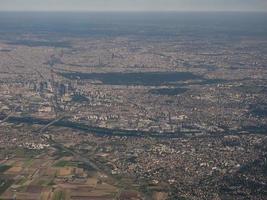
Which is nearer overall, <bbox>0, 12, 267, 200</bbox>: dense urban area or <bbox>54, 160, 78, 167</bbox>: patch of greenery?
<bbox>0, 12, 267, 200</bbox>: dense urban area

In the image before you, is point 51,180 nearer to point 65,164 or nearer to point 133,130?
point 65,164

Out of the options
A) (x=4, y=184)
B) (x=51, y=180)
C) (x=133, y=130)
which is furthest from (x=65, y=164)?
(x=133, y=130)

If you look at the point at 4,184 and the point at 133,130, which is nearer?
the point at 4,184

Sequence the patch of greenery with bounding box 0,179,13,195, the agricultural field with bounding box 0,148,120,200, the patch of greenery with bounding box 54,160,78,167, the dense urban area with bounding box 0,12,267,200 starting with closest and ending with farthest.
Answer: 1. the agricultural field with bounding box 0,148,120,200
2. the patch of greenery with bounding box 0,179,13,195
3. the dense urban area with bounding box 0,12,267,200
4. the patch of greenery with bounding box 54,160,78,167

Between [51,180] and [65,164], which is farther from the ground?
[51,180]

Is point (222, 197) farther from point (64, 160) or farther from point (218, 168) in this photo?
point (64, 160)

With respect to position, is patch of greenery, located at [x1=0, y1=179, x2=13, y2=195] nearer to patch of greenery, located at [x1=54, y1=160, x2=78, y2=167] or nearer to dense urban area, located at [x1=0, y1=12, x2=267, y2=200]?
dense urban area, located at [x1=0, y1=12, x2=267, y2=200]

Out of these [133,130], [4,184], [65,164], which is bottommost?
[133,130]

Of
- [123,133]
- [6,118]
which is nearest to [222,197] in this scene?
[123,133]

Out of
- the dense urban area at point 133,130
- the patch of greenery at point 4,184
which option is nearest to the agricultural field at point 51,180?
the patch of greenery at point 4,184

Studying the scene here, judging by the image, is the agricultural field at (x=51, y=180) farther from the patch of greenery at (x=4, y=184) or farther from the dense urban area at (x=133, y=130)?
the dense urban area at (x=133, y=130)

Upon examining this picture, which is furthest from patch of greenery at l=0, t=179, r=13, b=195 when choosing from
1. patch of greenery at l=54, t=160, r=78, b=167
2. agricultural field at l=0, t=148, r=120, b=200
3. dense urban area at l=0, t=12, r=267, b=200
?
patch of greenery at l=54, t=160, r=78, b=167
